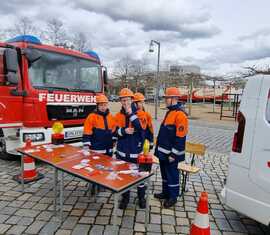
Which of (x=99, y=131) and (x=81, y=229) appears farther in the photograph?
(x=99, y=131)

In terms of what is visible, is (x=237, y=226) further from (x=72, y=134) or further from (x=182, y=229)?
(x=72, y=134)

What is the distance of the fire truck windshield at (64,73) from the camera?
514 centimetres

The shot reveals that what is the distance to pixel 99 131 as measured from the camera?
3.82 m

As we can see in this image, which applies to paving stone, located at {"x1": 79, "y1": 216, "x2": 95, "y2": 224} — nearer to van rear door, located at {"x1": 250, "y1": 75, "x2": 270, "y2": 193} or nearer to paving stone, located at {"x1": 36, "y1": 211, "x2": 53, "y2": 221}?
paving stone, located at {"x1": 36, "y1": 211, "x2": 53, "y2": 221}

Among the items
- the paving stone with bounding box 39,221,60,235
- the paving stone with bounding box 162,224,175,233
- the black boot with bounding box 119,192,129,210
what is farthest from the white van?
the paving stone with bounding box 39,221,60,235

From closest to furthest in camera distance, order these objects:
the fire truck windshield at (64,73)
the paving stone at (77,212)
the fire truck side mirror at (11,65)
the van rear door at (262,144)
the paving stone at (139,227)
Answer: the van rear door at (262,144), the paving stone at (139,227), the paving stone at (77,212), the fire truck side mirror at (11,65), the fire truck windshield at (64,73)

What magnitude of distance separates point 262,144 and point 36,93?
4.22 m

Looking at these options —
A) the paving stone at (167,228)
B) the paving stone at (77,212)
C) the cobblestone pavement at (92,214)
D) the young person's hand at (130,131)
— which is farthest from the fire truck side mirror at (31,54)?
the paving stone at (167,228)

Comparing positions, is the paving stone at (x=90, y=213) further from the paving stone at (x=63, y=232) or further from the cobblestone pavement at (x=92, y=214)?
the paving stone at (x=63, y=232)

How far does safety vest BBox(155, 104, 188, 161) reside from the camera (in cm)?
338

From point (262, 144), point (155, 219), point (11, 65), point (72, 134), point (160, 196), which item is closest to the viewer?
point (262, 144)

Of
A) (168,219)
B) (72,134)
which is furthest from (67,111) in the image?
(168,219)

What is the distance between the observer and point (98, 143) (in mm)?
3865

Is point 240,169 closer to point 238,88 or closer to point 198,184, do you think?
point 198,184
